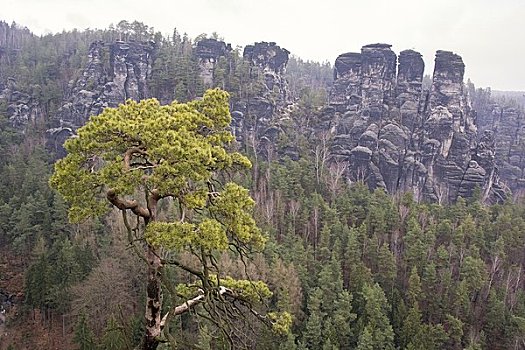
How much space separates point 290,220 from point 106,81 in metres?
39.9

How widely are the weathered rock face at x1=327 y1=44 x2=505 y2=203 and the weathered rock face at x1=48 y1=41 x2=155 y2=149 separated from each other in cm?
2755

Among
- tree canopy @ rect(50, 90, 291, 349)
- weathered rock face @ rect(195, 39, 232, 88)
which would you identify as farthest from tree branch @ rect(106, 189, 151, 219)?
weathered rock face @ rect(195, 39, 232, 88)

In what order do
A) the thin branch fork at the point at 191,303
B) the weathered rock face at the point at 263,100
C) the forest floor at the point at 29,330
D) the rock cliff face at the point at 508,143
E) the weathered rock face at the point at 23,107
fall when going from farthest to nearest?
1. the rock cliff face at the point at 508,143
2. the weathered rock face at the point at 23,107
3. the weathered rock face at the point at 263,100
4. the forest floor at the point at 29,330
5. the thin branch fork at the point at 191,303

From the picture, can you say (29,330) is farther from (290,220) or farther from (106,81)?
(106,81)

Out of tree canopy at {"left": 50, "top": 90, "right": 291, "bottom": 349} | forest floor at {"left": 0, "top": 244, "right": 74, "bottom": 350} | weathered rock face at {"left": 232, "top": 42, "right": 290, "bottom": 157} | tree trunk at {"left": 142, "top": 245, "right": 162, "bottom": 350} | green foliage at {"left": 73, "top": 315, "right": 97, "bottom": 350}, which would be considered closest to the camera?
tree canopy at {"left": 50, "top": 90, "right": 291, "bottom": 349}

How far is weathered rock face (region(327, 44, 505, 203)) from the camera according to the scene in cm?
5688

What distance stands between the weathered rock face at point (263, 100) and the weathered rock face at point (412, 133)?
8.23 metres

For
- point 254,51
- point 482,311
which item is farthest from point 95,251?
point 254,51

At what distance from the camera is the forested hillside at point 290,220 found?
25281 millimetres

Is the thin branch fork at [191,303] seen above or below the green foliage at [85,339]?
above

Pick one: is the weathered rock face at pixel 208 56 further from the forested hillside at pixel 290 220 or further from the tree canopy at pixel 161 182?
the tree canopy at pixel 161 182

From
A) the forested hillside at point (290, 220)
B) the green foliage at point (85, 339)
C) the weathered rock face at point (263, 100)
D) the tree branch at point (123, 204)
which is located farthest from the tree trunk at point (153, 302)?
the weathered rock face at point (263, 100)

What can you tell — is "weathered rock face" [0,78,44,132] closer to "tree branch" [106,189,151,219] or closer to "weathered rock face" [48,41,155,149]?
"weathered rock face" [48,41,155,149]

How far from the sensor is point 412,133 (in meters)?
59.9
